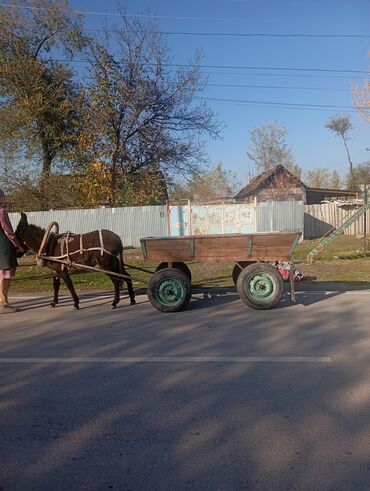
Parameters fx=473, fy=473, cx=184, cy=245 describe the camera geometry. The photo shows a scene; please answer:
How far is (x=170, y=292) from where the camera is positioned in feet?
26.2

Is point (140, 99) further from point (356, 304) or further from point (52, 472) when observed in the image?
point (52, 472)

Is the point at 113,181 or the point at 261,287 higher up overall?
the point at 113,181

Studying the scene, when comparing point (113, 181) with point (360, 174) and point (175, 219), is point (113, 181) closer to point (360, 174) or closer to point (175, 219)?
point (175, 219)

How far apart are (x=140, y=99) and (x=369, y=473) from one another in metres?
22.9

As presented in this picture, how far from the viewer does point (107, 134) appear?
24.2 meters

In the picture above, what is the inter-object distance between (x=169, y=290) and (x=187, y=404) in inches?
150

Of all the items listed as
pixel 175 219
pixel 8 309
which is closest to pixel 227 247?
pixel 8 309

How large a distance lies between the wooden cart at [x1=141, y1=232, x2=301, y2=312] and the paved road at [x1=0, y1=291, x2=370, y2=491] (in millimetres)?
525

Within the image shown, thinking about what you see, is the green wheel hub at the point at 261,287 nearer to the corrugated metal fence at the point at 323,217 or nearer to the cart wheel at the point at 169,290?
the cart wheel at the point at 169,290

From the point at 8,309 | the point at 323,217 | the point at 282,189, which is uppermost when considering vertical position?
the point at 282,189

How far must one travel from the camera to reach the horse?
8.38 m

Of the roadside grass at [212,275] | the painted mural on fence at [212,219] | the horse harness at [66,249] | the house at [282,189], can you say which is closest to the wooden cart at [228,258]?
the horse harness at [66,249]

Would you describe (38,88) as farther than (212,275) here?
Yes

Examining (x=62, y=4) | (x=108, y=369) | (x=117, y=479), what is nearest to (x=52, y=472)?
(x=117, y=479)
